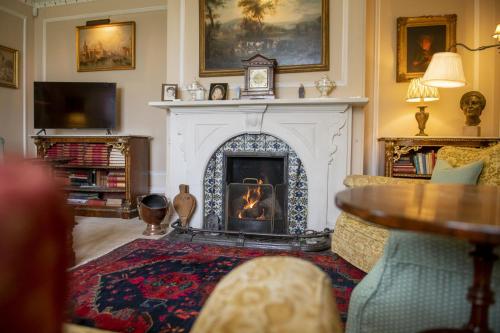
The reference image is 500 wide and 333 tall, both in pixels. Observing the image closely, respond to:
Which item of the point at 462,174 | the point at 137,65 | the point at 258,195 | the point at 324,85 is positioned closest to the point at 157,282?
the point at 258,195

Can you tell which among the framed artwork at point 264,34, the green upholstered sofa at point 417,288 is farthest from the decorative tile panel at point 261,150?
the green upholstered sofa at point 417,288

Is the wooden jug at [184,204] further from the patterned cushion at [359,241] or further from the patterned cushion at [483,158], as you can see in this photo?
the patterned cushion at [483,158]

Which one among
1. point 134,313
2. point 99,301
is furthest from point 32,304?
point 99,301

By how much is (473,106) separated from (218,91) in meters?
2.55

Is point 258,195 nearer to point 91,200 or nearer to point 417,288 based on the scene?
point 417,288

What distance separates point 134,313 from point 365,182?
63.8 inches

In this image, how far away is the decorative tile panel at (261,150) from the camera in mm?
3285

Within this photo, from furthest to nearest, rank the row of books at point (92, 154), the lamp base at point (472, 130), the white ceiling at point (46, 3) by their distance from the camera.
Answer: the white ceiling at point (46, 3), the row of books at point (92, 154), the lamp base at point (472, 130)

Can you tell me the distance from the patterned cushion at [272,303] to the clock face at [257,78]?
2.79m

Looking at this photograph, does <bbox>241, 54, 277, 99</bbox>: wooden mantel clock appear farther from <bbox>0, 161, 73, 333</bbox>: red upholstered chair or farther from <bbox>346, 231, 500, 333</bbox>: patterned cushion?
<bbox>0, 161, 73, 333</bbox>: red upholstered chair

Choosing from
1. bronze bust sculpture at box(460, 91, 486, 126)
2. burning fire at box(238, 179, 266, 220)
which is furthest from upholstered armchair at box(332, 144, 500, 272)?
bronze bust sculpture at box(460, 91, 486, 126)

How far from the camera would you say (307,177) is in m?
3.24

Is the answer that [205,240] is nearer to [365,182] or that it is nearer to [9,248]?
[365,182]

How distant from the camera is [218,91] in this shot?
3430 mm
